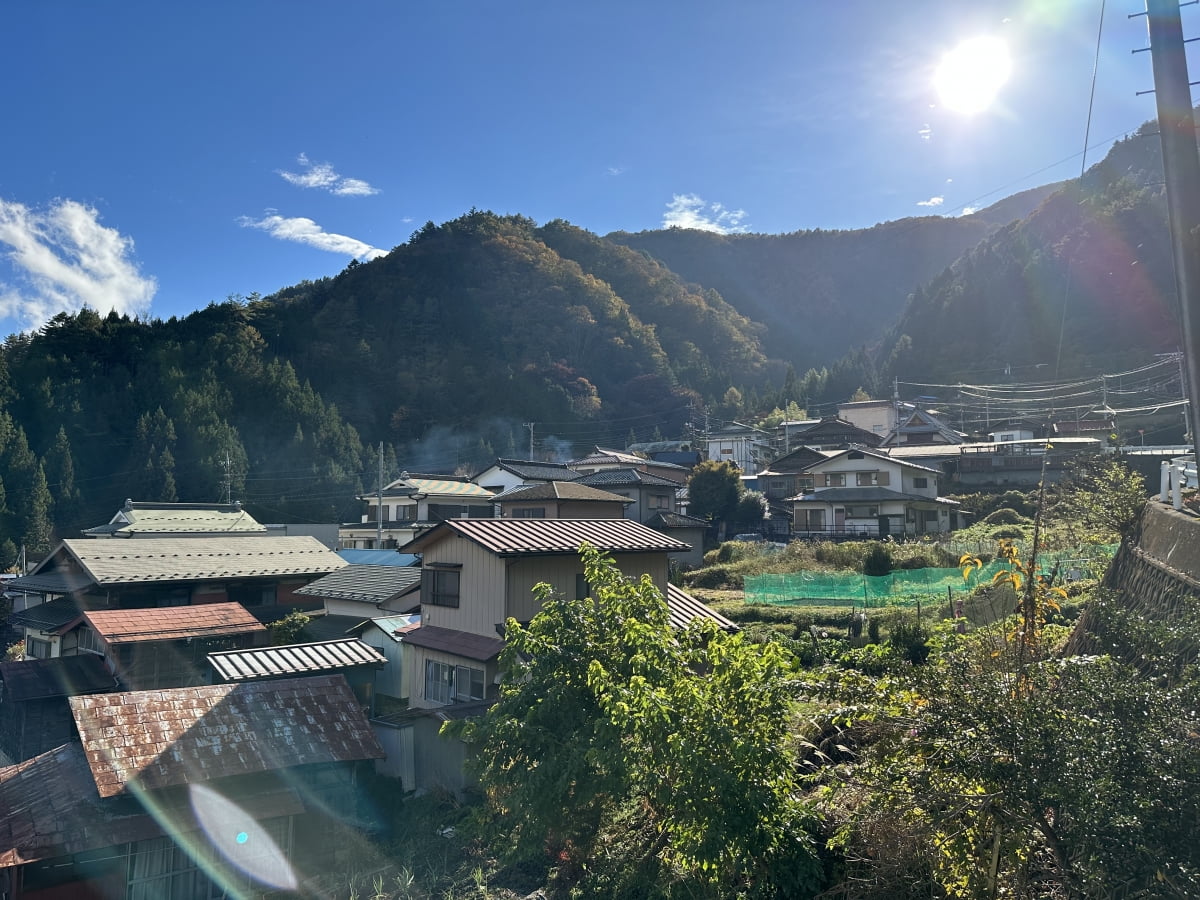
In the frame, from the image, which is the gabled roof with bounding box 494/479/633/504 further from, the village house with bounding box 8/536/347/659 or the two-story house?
the two-story house

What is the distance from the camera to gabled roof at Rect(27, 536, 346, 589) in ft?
65.2

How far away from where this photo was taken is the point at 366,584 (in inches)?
795

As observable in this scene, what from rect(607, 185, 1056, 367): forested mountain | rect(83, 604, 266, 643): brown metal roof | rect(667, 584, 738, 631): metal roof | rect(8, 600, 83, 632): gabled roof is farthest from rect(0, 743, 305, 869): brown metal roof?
rect(607, 185, 1056, 367): forested mountain

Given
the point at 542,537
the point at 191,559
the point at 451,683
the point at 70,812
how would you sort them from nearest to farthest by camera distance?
the point at 70,812 → the point at 451,683 → the point at 542,537 → the point at 191,559

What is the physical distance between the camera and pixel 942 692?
503 cm

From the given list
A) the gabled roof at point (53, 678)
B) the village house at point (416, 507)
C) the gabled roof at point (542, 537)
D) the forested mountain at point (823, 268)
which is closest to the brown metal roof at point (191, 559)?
the gabled roof at point (53, 678)

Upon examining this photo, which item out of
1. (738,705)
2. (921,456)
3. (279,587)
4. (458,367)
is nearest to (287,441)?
(458,367)

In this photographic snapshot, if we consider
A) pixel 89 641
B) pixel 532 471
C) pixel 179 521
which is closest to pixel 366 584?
pixel 89 641

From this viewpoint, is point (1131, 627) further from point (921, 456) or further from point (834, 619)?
point (921, 456)

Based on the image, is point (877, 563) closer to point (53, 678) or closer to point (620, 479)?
point (620, 479)

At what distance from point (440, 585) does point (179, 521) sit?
21006 mm

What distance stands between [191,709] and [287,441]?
50.6m

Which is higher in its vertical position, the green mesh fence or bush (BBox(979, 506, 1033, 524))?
bush (BBox(979, 506, 1033, 524))

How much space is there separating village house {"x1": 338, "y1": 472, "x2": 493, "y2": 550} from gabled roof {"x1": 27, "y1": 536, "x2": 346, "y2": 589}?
12012 mm
